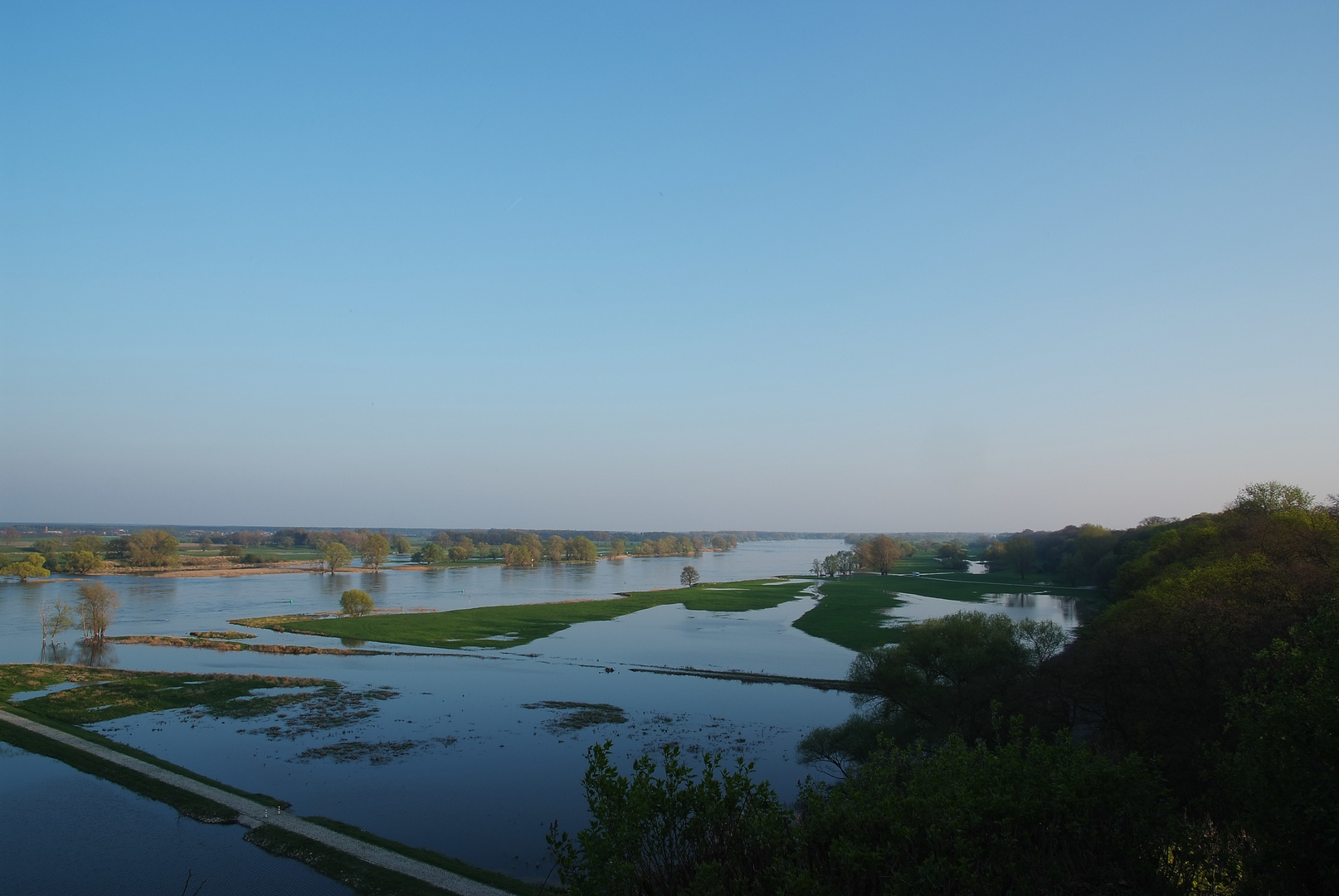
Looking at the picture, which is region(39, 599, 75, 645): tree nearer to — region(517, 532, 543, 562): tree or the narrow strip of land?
the narrow strip of land

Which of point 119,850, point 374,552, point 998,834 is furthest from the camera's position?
point 374,552

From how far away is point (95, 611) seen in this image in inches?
1929

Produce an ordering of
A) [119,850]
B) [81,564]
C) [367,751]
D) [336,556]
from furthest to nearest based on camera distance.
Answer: [336,556] < [81,564] < [367,751] < [119,850]

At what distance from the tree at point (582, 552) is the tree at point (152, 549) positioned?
65.5 metres

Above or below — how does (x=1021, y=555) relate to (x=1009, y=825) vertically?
below

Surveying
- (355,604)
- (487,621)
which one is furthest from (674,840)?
(355,604)

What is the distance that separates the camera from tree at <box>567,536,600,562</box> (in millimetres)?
142750

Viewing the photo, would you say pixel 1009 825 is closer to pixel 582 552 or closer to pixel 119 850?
pixel 119 850

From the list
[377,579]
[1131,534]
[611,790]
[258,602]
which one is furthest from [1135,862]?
[377,579]

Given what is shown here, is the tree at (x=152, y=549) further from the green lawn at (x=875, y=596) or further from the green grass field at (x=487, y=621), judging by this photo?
the green lawn at (x=875, y=596)

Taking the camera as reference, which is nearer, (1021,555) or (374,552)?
(1021,555)

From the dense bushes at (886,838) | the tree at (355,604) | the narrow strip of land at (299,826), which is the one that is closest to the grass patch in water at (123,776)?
the narrow strip of land at (299,826)

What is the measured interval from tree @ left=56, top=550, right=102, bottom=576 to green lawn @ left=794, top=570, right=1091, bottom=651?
9070 cm

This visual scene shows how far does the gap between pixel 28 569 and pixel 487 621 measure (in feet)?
209
